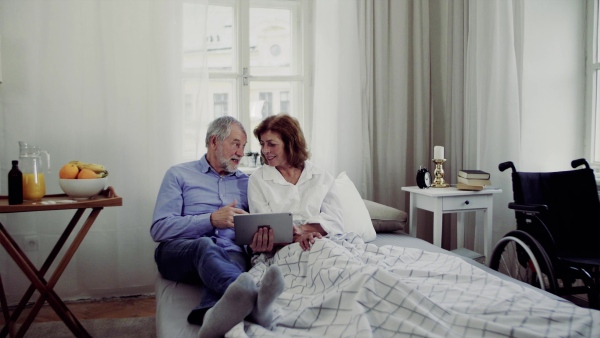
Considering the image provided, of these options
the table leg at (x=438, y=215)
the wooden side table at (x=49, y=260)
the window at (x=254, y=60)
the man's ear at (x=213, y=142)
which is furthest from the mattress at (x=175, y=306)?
the window at (x=254, y=60)

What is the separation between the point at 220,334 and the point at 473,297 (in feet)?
2.47

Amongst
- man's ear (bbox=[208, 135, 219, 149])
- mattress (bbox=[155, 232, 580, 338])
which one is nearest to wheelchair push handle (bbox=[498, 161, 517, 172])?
mattress (bbox=[155, 232, 580, 338])

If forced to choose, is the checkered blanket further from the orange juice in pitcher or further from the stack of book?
A: the orange juice in pitcher

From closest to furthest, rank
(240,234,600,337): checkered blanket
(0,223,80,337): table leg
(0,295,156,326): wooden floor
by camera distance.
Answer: (240,234,600,337): checkered blanket, (0,223,80,337): table leg, (0,295,156,326): wooden floor

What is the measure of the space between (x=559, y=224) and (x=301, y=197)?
1.31 metres

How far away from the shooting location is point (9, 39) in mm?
2670

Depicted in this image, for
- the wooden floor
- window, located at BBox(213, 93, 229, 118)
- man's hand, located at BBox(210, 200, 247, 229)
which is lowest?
the wooden floor

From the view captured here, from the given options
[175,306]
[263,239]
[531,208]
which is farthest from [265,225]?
[531,208]

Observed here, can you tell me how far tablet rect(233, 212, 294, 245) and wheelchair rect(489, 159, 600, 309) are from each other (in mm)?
1054

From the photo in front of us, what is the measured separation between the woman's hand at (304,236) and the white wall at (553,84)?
5.09 ft

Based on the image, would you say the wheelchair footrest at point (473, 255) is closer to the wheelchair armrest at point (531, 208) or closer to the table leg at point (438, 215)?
the table leg at point (438, 215)

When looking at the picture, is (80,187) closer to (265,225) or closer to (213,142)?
(213,142)

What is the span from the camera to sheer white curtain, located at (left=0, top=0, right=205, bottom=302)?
8.84ft

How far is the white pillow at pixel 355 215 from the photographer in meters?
2.39
